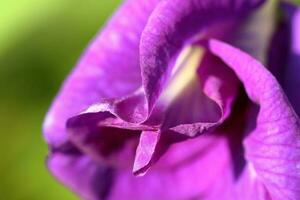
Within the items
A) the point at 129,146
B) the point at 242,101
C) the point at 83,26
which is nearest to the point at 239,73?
the point at 242,101

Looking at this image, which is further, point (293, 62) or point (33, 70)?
point (33, 70)

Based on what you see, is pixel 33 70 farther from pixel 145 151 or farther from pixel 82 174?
pixel 145 151

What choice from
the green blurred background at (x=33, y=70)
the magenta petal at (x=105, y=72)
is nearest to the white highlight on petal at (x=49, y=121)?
the magenta petal at (x=105, y=72)

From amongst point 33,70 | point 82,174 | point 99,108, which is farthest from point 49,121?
point 33,70

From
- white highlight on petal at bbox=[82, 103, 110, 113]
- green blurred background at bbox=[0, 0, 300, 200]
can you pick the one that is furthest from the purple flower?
green blurred background at bbox=[0, 0, 300, 200]

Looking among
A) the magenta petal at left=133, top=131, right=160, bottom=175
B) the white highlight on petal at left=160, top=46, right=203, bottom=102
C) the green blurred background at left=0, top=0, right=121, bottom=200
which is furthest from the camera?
the green blurred background at left=0, top=0, right=121, bottom=200

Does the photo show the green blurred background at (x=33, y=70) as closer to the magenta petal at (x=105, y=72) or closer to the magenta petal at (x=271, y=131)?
the magenta petal at (x=105, y=72)

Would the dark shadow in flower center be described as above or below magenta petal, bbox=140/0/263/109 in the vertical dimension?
below

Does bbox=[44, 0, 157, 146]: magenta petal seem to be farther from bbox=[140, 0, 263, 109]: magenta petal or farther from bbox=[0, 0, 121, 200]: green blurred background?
bbox=[0, 0, 121, 200]: green blurred background
